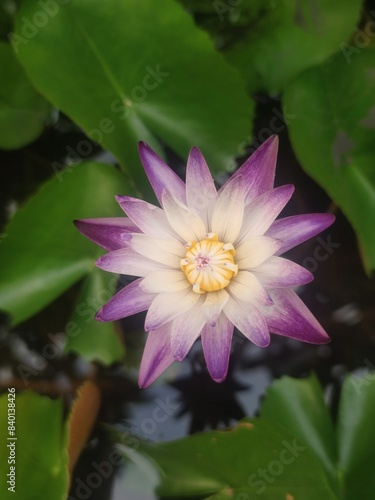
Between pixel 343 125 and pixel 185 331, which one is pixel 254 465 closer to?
pixel 185 331

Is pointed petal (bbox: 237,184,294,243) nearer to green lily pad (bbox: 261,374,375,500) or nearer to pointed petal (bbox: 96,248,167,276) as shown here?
pointed petal (bbox: 96,248,167,276)

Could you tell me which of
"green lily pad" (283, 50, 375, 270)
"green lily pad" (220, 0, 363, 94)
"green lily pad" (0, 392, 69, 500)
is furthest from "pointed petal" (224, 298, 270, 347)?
"green lily pad" (220, 0, 363, 94)

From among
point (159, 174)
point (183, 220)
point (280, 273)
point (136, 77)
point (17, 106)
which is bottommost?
point (280, 273)

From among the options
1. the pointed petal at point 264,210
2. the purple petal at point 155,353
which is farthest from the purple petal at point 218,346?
the pointed petal at point 264,210

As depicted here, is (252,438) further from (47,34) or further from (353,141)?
(47,34)

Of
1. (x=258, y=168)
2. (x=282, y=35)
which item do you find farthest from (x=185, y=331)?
(x=282, y=35)
